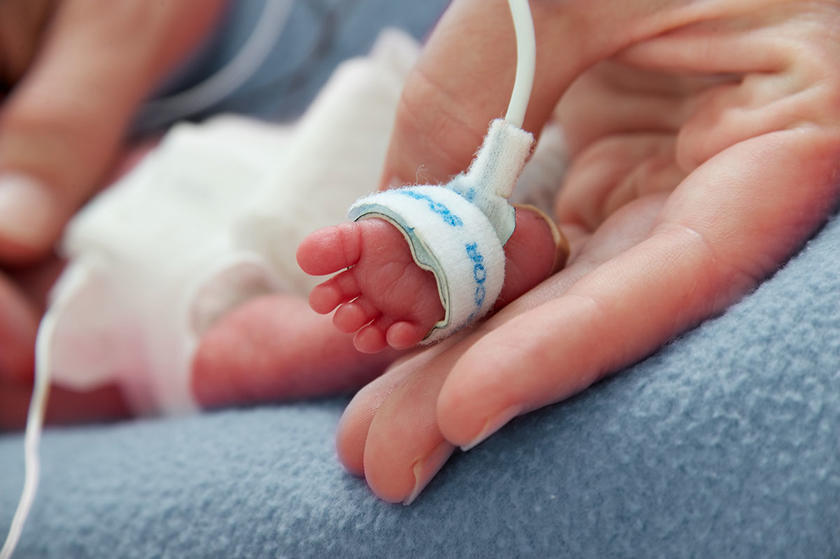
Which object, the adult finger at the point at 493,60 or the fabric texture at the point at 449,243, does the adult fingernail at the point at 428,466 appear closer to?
the fabric texture at the point at 449,243

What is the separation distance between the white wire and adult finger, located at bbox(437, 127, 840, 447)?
0.42m

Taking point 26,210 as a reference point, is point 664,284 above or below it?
above

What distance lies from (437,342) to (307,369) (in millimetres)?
234

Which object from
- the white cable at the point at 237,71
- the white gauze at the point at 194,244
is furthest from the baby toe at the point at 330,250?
the white cable at the point at 237,71

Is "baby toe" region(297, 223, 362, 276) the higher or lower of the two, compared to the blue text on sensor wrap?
lower

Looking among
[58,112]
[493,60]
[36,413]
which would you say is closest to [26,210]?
[58,112]

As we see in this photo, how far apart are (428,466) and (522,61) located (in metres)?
0.24

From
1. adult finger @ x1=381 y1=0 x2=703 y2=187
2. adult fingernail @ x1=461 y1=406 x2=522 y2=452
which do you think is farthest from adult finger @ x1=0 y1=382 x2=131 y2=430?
adult fingernail @ x1=461 y1=406 x2=522 y2=452

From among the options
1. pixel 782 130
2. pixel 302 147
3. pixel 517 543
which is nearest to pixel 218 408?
pixel 302 147

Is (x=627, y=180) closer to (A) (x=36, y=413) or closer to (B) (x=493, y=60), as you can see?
(B) (x=493, y=60)

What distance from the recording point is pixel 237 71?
1.24 m

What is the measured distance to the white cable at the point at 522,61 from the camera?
0.46 metres

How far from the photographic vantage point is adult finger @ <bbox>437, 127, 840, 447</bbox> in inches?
14.5

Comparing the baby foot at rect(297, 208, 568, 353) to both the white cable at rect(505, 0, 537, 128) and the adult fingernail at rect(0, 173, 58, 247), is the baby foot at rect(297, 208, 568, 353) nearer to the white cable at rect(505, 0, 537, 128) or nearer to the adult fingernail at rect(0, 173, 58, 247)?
the white cable at rect(505, 0, 537, 128)
